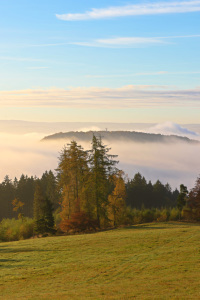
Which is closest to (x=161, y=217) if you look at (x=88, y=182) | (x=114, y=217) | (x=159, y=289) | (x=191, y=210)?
(x=191, y=210)

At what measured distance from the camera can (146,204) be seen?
137 m

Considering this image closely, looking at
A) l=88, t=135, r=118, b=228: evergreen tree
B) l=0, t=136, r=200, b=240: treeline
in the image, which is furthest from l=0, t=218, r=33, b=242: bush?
l=88, t=135, r=118, b=228: evergreen tree

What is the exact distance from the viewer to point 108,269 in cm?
2870

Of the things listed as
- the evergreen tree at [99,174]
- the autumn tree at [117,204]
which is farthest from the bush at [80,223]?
the autumn tree at [117,204]

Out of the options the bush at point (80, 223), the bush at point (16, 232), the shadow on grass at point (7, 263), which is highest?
the bush at point (80, 223)

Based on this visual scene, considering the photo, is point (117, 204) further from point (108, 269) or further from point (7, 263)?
point (108, 269)

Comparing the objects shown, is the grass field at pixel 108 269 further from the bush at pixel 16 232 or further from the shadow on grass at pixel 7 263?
the bush at pixel 16 232

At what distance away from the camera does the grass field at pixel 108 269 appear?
72.7 ft

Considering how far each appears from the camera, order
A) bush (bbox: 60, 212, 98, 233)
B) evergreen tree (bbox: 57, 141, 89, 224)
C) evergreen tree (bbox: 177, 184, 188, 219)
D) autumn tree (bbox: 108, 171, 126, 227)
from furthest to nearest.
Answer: evergreen tree (bbox: 177, 184, 188, 219)
autumn tree (bbox: 108, 171, 126, 227)
evergreen tree (bbox: 57, 141, 89, 224)
bush (bbox: 60, 212, 98, 233)

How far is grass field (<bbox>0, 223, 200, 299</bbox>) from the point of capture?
72.7 feet

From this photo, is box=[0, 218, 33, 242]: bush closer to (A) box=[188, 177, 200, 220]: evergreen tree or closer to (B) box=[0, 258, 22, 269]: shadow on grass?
(A) box=[188, 177, 200, 220]: evergreen tree

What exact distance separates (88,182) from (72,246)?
70.3 feet

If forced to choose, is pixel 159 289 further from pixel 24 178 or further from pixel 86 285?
pixel 24 178

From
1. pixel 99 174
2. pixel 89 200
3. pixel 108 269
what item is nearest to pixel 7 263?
pixel 108 269
